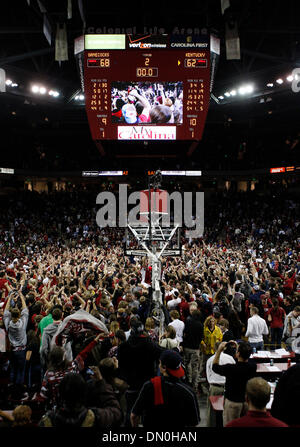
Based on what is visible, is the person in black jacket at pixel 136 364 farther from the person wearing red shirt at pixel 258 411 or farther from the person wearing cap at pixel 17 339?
the person wearing cap at pixel 17 339

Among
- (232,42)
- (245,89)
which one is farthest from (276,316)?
Result: (245,89)

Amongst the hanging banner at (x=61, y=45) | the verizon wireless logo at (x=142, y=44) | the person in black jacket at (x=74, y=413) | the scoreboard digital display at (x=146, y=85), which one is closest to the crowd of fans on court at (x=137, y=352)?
the person in black jacket at (x=74, y=413)

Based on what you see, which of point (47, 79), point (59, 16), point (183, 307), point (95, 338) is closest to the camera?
point (95, 338)

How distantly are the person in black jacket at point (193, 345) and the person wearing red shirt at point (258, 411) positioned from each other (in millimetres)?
3409

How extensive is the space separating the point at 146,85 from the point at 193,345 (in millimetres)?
12353

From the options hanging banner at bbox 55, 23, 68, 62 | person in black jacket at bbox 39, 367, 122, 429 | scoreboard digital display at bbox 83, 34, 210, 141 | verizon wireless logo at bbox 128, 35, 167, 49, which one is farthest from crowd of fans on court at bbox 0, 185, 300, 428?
verizon wireless logo at bbox 128, 35, 167, 49

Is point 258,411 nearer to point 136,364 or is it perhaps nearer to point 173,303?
point 136,364

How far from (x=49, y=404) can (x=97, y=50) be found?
14.3 m

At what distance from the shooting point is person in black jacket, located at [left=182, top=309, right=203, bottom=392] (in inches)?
238

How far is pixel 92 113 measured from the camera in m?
15.4

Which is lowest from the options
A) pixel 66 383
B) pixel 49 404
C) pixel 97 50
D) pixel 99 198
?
pixel 49 404

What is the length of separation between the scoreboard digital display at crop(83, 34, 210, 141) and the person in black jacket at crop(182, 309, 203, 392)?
1109 cm
